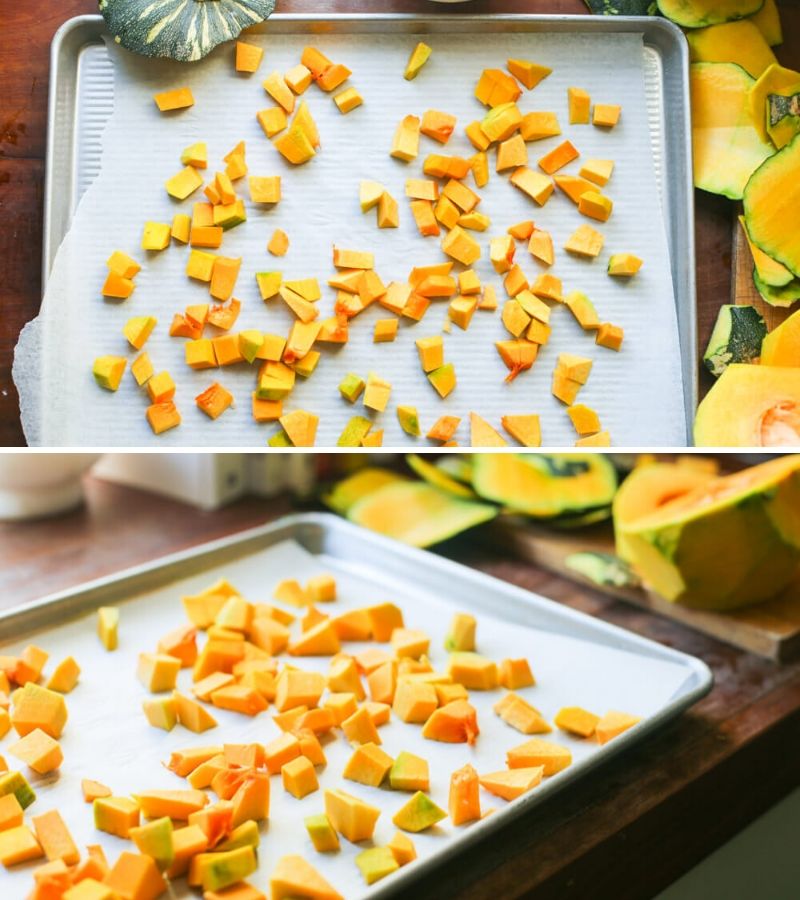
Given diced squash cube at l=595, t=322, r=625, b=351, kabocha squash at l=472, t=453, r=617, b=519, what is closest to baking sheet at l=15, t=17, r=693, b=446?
diced squash cube at l=595, t=322, r=625, b=351

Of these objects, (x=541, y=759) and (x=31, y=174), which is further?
(x=31, y=174)

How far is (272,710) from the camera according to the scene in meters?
0.57

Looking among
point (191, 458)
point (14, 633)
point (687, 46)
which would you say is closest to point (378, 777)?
point (14, 633)

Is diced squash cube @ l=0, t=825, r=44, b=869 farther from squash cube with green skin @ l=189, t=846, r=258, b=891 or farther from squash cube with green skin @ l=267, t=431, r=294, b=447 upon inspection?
squash cube with green skin @ l=267, t=431, r=294, b=447

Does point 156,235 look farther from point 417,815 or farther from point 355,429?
point 417,815

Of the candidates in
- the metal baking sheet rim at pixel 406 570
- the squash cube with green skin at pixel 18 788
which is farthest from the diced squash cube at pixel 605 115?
the squash cube with green skin at pixel 18 788

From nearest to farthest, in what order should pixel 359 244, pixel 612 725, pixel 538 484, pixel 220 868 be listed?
pixel 220 868 < pixel 612 725 < pixel 359 244 < pixel 538 484

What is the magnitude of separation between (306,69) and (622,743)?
46cm

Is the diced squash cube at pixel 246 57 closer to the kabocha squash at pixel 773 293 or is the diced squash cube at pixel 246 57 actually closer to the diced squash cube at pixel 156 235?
the diced squash cube at pixel 156 235

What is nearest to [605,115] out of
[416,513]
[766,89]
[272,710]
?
[766,89]

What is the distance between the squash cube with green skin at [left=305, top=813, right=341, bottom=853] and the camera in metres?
0.46

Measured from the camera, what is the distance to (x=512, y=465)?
76 centimetres

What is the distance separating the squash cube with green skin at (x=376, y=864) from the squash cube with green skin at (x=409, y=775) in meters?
0.05

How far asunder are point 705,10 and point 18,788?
0.65m
